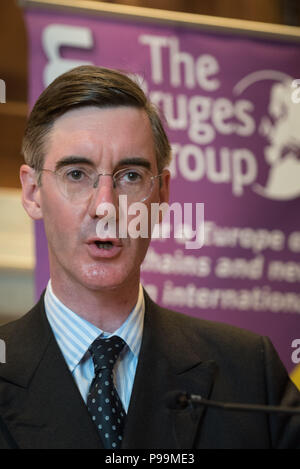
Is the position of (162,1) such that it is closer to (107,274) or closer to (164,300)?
(164,300)

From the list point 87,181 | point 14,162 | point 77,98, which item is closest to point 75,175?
point 87,181

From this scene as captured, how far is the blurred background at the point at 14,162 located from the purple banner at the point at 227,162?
1.59 feet

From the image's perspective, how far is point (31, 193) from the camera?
4.17ft

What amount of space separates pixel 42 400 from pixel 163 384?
20cm

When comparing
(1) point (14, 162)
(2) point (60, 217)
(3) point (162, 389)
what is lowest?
(3) point (162, 389)

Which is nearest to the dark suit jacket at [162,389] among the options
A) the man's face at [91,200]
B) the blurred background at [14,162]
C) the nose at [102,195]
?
the man's face at [91,200]

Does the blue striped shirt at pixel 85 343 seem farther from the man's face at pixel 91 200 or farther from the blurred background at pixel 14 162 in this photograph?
the blurred background at pixel 14 162

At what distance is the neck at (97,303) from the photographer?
120 centimetres

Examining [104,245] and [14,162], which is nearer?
[104,245]

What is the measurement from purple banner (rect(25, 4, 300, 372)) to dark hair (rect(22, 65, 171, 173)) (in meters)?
0.81

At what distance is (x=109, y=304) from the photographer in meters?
1.21

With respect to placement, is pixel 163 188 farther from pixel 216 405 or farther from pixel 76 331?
pixel 216 405

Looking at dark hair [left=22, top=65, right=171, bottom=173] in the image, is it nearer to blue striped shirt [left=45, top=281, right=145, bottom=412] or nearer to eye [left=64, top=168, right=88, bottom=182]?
eye [left=64, top=168, right=88, bottom=182]
